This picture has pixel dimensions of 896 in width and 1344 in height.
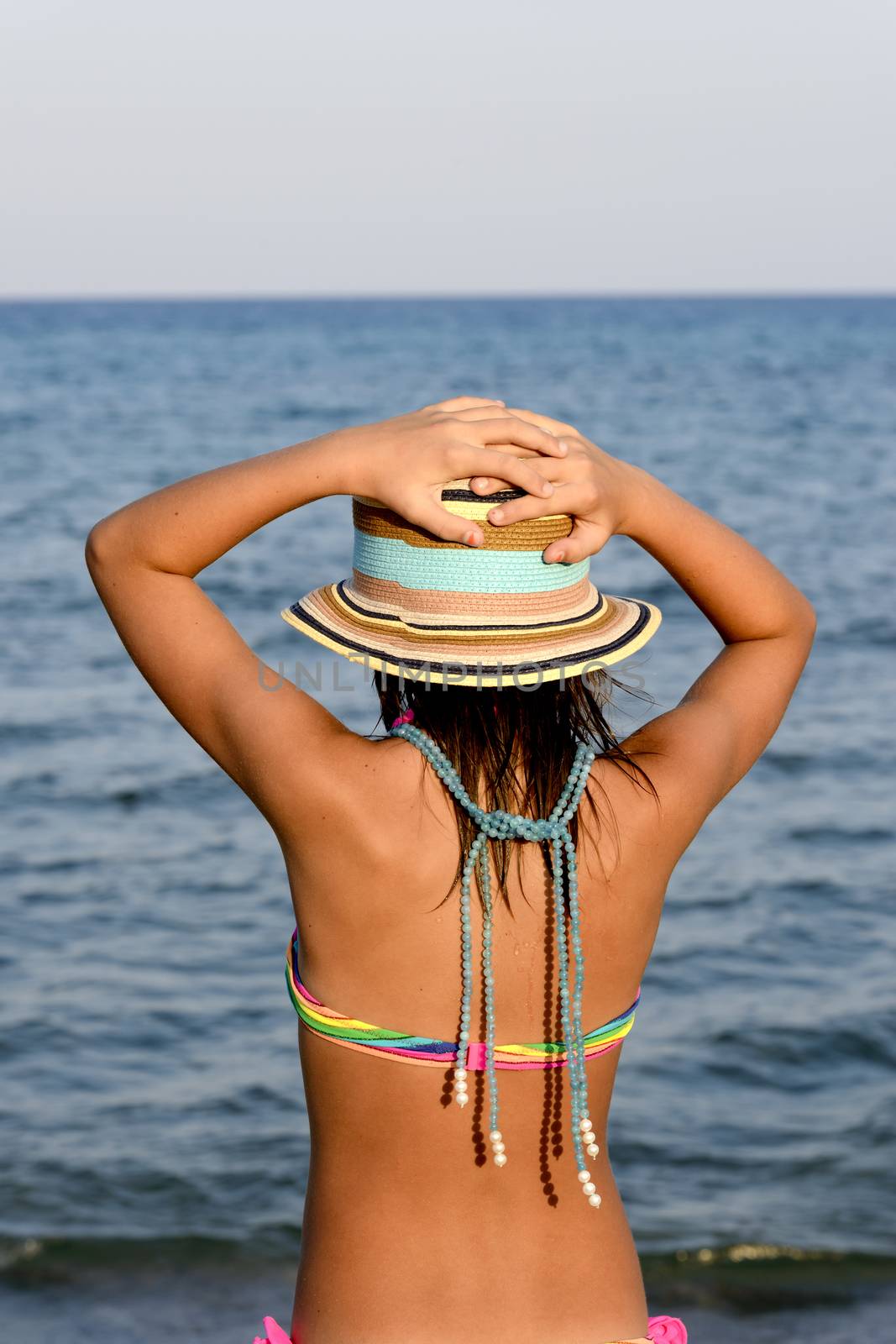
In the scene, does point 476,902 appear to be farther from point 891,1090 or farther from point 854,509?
point 854,509

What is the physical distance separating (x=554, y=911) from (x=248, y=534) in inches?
22.7

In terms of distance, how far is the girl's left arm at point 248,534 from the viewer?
5.49ft

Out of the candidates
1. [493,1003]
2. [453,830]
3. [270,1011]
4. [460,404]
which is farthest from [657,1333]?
[270,1011]

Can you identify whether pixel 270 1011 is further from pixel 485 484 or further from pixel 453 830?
pixel 485 484

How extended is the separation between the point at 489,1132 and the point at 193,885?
4.70m

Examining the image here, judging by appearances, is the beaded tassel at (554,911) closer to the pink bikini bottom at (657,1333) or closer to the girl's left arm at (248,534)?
the girl's left arm at (248,534)

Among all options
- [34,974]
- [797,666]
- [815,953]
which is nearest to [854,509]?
[815,953]

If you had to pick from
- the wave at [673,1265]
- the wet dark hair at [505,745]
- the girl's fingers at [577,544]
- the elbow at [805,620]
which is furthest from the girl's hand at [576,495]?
the wave at [673,1265]

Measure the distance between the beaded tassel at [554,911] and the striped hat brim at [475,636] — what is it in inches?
3.5

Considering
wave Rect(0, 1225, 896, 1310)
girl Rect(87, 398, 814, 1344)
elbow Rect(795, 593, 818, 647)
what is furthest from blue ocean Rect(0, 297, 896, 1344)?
girl Rect(87, 398, 814, 1344)

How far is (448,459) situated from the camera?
1661 millimetres

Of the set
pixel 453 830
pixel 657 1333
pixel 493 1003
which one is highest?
pixel 453 830

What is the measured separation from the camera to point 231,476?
1.81 metres

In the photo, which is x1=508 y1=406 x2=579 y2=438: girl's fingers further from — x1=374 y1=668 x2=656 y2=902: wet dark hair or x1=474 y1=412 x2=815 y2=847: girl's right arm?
x1=374 y1=668 x2=656 y2=902: wet dark hair
